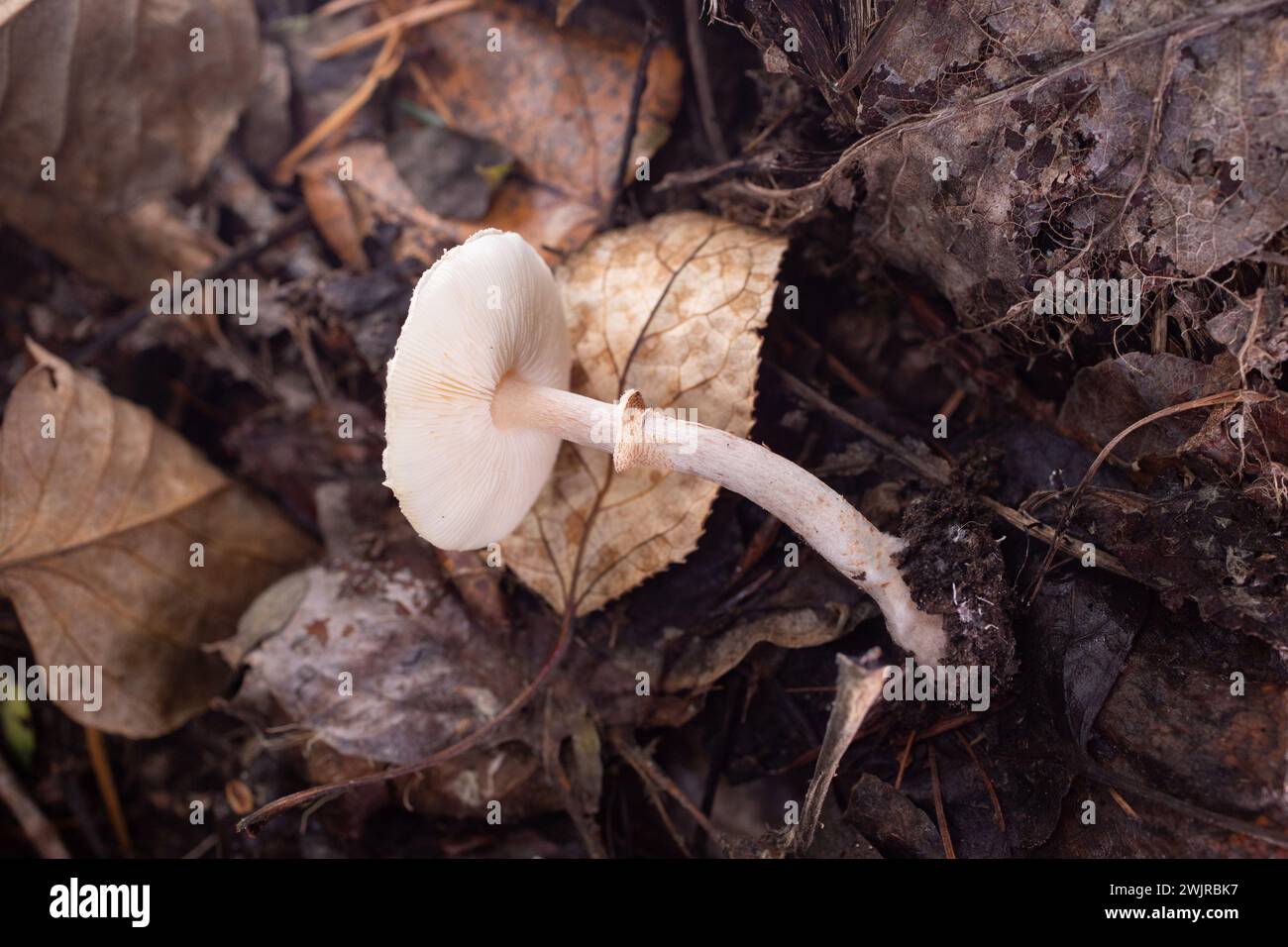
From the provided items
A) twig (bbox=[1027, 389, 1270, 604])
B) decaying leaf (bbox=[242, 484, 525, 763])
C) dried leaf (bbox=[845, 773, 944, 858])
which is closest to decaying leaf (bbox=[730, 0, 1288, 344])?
twig (bbox=[1027, 389, 1270, 604])

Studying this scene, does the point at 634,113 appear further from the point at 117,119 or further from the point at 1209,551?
the point at 1209,551

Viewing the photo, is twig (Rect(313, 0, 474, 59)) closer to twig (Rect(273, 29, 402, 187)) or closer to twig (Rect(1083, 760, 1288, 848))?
twig (Rect(273, 29, 402, 187))

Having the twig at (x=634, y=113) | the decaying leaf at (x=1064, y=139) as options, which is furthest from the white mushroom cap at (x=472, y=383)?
the decaying leaf at (x=1064, y=139)

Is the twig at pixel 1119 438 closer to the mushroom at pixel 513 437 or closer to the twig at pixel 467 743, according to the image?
the mushroom at pixel 513 437

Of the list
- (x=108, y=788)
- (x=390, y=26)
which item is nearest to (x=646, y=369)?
(x=390, y=26)

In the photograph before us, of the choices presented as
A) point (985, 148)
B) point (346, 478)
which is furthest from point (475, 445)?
point (985, 148)
